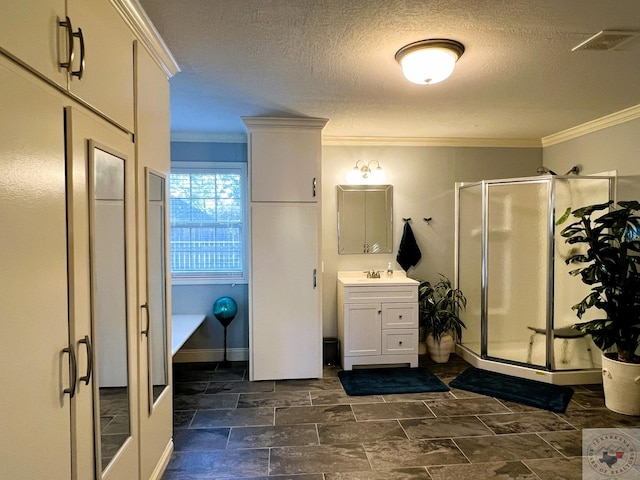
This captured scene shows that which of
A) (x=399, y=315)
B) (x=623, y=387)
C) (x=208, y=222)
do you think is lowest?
(x=623, y=387)

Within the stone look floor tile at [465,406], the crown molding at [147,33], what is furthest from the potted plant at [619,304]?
the crown molding at [147,33]

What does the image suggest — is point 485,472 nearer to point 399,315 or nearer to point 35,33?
point 399,315

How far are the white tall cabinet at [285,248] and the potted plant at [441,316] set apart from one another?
1264mm

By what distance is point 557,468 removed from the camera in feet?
7.18

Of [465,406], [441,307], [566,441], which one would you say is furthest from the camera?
[441,307]

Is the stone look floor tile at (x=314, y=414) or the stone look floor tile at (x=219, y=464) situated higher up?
the stone look floor tile at (x=314, y=414)

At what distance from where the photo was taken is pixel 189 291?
3.99 m

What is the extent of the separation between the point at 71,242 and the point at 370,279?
3.11m

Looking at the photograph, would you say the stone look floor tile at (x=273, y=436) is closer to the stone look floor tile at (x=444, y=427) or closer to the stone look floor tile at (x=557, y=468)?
the stone look floor tile at (x=444, y=427)

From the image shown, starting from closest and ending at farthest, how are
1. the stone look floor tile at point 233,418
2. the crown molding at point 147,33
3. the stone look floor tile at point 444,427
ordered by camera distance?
the crown molding at point 147,33, the stone look floor tile at point 444,427, the stone look floor tile at point 233,418

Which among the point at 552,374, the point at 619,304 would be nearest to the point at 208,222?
the point at 552,374

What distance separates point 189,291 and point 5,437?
10.3 feet

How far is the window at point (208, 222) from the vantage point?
3965mm

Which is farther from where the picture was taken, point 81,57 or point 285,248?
point 285,248
